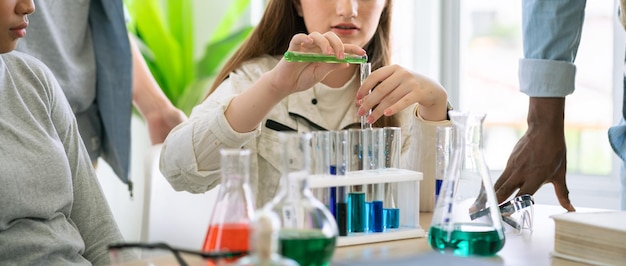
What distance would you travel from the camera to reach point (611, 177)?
3.04 m

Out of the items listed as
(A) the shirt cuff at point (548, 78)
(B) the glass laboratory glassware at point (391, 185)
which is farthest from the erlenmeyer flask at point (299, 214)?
(A) the shirt cuff at point (548, 78)

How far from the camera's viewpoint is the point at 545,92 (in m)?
1.80

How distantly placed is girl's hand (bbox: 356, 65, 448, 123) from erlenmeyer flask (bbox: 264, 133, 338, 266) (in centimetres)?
60

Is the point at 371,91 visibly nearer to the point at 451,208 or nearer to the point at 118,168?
the point at 451,208

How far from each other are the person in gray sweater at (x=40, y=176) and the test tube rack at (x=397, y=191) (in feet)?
1.61

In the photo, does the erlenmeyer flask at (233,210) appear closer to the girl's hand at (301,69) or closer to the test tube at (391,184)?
the test tube at (391,184)

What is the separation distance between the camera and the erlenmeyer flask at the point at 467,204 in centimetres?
117

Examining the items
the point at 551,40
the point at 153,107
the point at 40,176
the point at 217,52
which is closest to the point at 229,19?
the point at 217,52

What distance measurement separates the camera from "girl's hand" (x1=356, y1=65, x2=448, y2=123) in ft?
5.00

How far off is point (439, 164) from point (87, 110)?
116 cm

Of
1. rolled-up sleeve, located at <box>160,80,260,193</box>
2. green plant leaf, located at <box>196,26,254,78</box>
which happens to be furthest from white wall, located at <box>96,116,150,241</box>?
rolled-up sleeve, located at <box>160,80,260,193</box>

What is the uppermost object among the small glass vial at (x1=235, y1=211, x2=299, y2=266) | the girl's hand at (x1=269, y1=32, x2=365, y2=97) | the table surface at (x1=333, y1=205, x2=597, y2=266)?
the girl's hand at (x1=269, y1=32, x2=365, y2=97)

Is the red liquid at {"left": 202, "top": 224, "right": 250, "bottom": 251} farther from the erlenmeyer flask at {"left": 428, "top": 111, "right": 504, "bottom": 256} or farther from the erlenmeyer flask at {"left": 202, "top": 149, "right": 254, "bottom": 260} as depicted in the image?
the erlenmeyer flask at {"left": 428, "top": 111, "right": 504, "bottom": 256}

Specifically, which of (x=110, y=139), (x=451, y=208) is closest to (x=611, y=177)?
(x=110, y=139)
